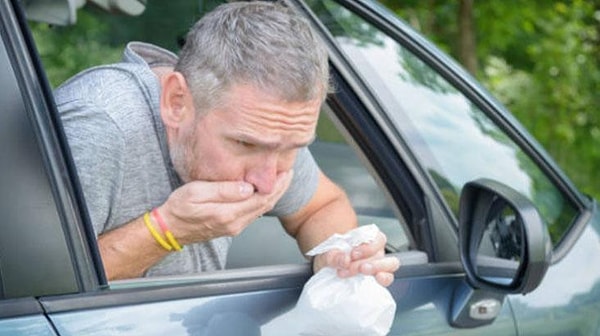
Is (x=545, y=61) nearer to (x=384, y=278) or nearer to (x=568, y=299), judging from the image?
(x=568, y=299)

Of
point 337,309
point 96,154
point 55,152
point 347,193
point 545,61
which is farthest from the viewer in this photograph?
point 545,61

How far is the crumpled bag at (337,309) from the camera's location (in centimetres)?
248

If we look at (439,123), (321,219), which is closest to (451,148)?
(439,123)

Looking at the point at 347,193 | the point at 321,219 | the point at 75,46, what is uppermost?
the point at 75,46

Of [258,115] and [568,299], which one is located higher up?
[258,115]

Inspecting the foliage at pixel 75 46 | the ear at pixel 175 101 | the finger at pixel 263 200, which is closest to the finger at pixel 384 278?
the finger at pixel 263 200

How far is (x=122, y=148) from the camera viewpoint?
8.74 feet

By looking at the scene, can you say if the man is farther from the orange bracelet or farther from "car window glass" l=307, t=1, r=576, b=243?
"car window glass" l=307, t=1, r=576, b=243

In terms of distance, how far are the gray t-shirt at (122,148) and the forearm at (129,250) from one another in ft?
0.18

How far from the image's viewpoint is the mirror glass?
2963mm

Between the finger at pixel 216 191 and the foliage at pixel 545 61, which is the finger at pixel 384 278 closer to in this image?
the finger at pixel 216 191

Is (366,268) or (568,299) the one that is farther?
(568,299)

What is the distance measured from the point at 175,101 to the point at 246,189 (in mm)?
235

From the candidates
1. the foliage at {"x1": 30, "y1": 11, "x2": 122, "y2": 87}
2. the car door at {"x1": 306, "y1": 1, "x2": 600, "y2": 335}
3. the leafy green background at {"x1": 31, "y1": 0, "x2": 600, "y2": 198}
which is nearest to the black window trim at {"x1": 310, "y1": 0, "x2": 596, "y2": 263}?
the car door at {"x1": 306, "y1": 1, "x2": 600, "y2": 335}
